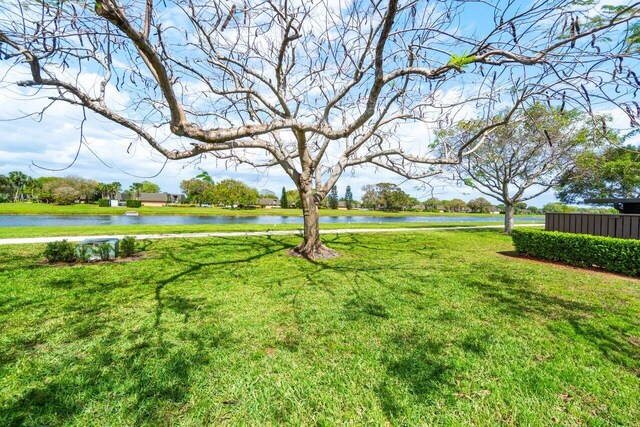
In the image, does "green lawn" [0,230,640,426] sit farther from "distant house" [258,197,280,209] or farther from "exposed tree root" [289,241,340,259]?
"distant house" [258,197,280,209]

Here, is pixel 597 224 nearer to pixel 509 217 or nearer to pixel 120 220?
pixel 509 217

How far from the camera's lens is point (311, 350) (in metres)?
3.22

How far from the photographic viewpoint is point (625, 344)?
3508 millimetres

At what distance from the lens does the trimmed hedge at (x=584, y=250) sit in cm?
730

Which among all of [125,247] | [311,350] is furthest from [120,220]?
[311,350]

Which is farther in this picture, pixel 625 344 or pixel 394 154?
pixel 394 154

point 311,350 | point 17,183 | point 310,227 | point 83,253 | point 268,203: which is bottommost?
point 311,350

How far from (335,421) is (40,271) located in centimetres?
749

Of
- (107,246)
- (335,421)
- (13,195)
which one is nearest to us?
(335,421)

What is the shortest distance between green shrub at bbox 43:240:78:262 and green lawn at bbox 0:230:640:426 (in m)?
0.77

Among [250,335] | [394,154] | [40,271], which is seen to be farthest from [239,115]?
[250,335]

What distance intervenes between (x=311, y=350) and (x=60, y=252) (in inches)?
298

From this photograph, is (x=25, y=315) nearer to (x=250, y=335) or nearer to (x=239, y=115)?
(x=250, y=335)

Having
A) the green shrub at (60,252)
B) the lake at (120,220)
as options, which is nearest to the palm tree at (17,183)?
the lake at (120,220)
